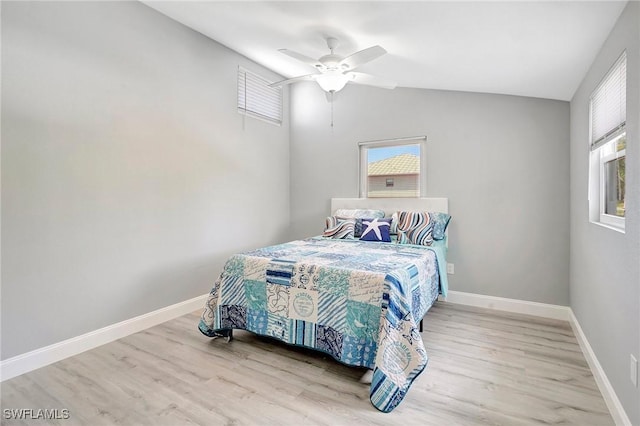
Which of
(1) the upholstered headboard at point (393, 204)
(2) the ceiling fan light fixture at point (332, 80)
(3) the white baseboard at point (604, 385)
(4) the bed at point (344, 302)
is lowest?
(3) the white baseboard at point (604, 385)

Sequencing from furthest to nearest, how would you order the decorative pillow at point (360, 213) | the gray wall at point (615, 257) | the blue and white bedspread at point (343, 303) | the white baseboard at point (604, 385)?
the decorative pillow at point (360, 213) < the blue and white bedspread at point (343, 303) < the white baseboard at point (604, 385) < the gray wall at point (615, 257)

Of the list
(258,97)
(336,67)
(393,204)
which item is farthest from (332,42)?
(393,204)

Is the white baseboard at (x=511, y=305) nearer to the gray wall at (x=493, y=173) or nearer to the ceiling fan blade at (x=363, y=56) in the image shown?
the gray wall at (x=493, y=173)

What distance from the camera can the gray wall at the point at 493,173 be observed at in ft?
10.6

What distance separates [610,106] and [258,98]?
139 inches

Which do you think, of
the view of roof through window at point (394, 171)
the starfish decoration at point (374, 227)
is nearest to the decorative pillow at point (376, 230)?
the starfish decoration at point (374, 227)

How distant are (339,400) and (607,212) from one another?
87.6 inches

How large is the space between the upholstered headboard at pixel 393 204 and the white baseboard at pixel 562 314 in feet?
3.32

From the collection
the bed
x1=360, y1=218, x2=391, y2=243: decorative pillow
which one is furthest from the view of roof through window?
the bed

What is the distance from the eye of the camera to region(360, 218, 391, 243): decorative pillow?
351cm

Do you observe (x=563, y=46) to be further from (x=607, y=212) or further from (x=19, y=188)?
(x=19, y=188)

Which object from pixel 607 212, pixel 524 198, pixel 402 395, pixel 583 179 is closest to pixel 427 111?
pixel 524 198

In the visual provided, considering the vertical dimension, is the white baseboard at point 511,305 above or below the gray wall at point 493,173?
below

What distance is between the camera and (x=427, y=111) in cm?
380
